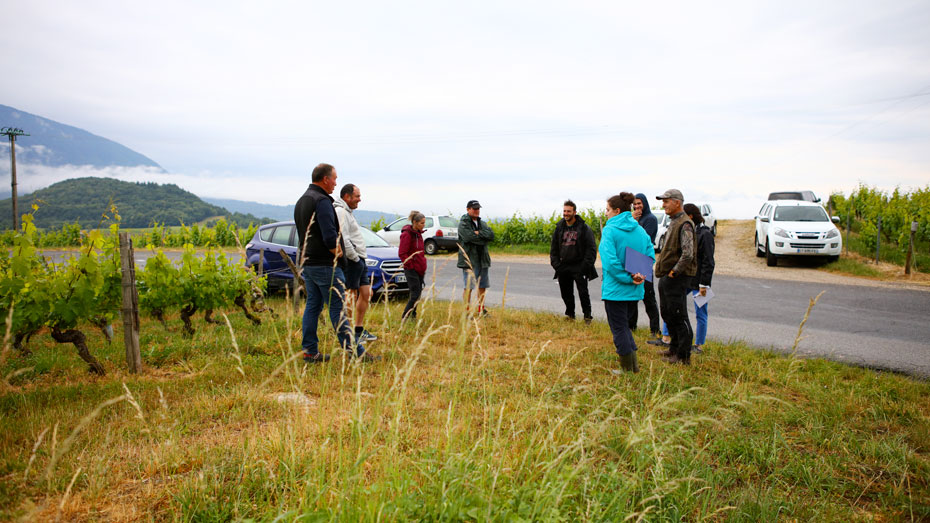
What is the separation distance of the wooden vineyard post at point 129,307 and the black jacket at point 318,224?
65.9 inches

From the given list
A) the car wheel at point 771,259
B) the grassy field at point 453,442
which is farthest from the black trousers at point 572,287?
the car wheel at point 771,259

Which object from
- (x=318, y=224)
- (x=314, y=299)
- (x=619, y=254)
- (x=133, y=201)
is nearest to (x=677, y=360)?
(x=619, y=254)

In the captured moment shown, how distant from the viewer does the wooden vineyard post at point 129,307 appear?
4836mm

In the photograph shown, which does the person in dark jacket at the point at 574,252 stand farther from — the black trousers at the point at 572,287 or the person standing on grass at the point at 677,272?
the person standing on grass at the point at 677,272

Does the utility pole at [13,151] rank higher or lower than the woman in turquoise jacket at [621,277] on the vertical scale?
higher

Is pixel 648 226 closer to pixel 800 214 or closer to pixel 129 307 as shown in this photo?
pixel 129 307

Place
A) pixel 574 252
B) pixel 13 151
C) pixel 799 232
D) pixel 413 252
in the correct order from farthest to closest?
pixel 13 151
pixel 799 232
pixel 574 252
pixel 413 252

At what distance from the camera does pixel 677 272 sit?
528 cm

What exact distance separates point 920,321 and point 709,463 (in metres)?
8.20

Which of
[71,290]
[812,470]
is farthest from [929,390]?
[71,290]

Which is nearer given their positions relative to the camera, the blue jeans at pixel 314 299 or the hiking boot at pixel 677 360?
the blue jeans at pixel 314 299

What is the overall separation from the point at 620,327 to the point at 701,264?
5.13 ft

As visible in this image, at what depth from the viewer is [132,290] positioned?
490 cm

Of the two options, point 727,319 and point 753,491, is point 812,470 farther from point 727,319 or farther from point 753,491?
point 727,319
